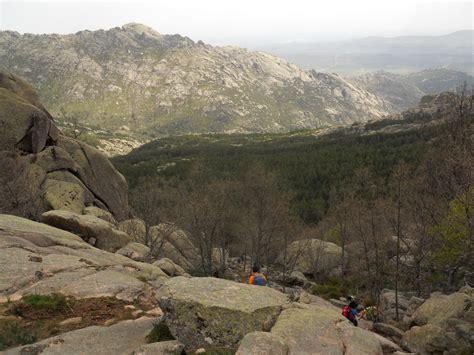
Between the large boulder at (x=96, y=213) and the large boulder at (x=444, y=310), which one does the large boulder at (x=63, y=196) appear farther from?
the large boulder at (x=444, y=310)

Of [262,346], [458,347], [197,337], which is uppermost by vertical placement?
[262,346]

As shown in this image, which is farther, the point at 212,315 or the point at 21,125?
the point at 21,125

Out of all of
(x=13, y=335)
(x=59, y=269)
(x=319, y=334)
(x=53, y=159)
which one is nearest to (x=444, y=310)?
(x=319, y=334)

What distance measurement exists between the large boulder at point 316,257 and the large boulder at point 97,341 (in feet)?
150

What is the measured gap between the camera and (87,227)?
32.2 metres

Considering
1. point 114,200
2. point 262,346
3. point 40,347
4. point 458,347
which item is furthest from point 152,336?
point 114,200

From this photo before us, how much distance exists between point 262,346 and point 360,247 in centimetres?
4781

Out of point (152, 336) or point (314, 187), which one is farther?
point (314, 187)

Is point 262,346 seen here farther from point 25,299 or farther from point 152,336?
point 25,299

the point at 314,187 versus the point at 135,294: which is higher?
the point at 135,294

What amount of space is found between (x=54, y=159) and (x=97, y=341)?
40649 mm

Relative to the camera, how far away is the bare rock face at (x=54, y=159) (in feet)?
143

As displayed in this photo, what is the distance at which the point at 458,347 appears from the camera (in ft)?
56.5

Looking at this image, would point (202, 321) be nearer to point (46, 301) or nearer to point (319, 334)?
point (319, 334)
